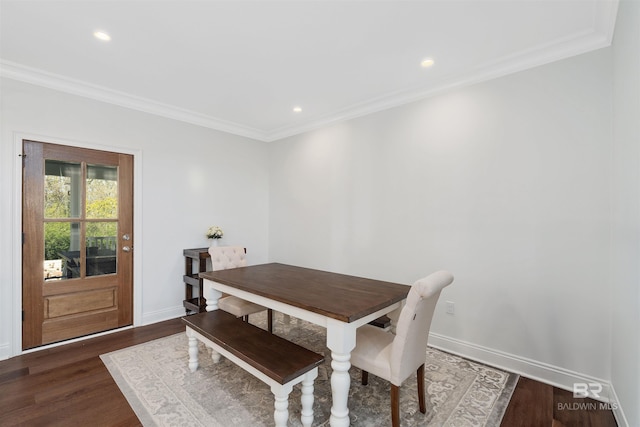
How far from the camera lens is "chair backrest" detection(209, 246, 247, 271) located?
3.02 metres

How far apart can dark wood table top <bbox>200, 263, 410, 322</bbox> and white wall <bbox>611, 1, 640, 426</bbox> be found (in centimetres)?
121

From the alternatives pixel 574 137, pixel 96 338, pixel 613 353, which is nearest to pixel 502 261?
pixel 613 353

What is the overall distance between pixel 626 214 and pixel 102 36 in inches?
148

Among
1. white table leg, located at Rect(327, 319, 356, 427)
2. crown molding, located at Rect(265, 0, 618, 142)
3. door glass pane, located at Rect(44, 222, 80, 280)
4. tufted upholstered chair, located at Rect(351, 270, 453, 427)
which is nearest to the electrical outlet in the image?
tufted upholstered chair, located at Rect(351, 270, 453, 427)

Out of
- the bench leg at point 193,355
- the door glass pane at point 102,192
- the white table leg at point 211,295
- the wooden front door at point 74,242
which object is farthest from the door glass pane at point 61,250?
the bench leg at point 193,355

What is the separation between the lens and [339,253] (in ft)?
12.4

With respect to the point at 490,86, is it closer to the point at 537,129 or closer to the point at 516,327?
the point at 537,129

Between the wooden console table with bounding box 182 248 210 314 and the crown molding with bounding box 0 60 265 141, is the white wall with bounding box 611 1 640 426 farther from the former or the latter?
the crown molding with bounding box 0 60 265 141

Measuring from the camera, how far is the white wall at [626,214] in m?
1.49

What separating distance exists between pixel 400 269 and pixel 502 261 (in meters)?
0.98

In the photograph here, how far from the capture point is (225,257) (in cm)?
310

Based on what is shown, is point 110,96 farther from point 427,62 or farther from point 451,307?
point 451,307

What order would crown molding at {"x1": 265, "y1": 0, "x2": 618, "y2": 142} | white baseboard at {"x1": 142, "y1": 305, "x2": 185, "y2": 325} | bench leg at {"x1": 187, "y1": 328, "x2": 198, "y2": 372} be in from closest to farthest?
crown molding at {"x1": 265, "y1": 0, "x2": 618, "y2": 142}, bench leg at {"x1": 187, "y1": 328, "x2": 198, "y2": 372}, white baseboard at {"x1": 142, "y1": 305, "x2": 185, "y2": 325}

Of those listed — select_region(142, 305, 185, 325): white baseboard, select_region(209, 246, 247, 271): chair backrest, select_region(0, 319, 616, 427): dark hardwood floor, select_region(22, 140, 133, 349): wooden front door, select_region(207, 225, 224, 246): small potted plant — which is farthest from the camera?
select_region(207, 225, 224, 246): small potted plant
